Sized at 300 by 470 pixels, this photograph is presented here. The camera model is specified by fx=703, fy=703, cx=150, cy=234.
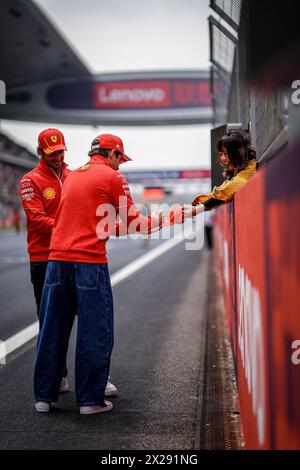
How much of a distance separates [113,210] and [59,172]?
91 cm

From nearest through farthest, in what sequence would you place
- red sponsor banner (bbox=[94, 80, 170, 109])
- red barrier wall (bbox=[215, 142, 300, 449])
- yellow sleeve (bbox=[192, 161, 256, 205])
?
red barrier wall (bbox=[215, 142, 300, 449]) < yellow sleeve (bbox=[192, 161, 256, 205]) < red sponsor banner (bbox=[94, 80, 170, 109])

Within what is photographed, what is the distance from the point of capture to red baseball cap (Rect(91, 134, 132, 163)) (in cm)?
462

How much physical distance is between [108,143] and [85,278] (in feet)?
2.97

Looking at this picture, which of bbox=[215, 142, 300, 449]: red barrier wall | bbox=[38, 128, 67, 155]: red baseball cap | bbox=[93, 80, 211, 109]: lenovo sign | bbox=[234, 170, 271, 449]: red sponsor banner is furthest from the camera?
bbox=[93, 80, 211, 109]: lenovo sign

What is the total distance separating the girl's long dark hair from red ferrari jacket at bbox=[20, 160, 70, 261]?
51.0 inches

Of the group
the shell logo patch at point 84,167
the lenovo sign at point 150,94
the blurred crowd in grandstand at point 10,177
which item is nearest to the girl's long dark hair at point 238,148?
the shell logo patch at point 84,167

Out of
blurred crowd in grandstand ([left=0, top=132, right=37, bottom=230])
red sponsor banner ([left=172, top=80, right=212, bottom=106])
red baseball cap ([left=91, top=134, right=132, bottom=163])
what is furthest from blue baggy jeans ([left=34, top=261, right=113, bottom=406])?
blurred crowd in grandstand ([left=0, top=132, right=37, bottom=230])

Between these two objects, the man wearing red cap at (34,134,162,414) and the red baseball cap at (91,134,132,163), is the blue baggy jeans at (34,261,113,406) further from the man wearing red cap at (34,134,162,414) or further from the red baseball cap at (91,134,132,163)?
the red baseball cap at (91,134,132,163)

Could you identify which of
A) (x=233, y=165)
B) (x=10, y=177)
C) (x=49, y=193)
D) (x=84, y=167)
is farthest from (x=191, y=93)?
(x=10, y=177)

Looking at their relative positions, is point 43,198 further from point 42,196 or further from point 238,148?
point 238,148

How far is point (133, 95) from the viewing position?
115 feet

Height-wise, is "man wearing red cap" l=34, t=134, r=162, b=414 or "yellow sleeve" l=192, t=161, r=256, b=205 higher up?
"yellow sleeve" l=192, t=161, r=256, b=205

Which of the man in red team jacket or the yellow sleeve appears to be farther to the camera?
the man in red team jacket

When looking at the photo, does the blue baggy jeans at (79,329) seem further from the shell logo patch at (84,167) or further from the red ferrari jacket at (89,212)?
the shell logo patch at (84,167)
